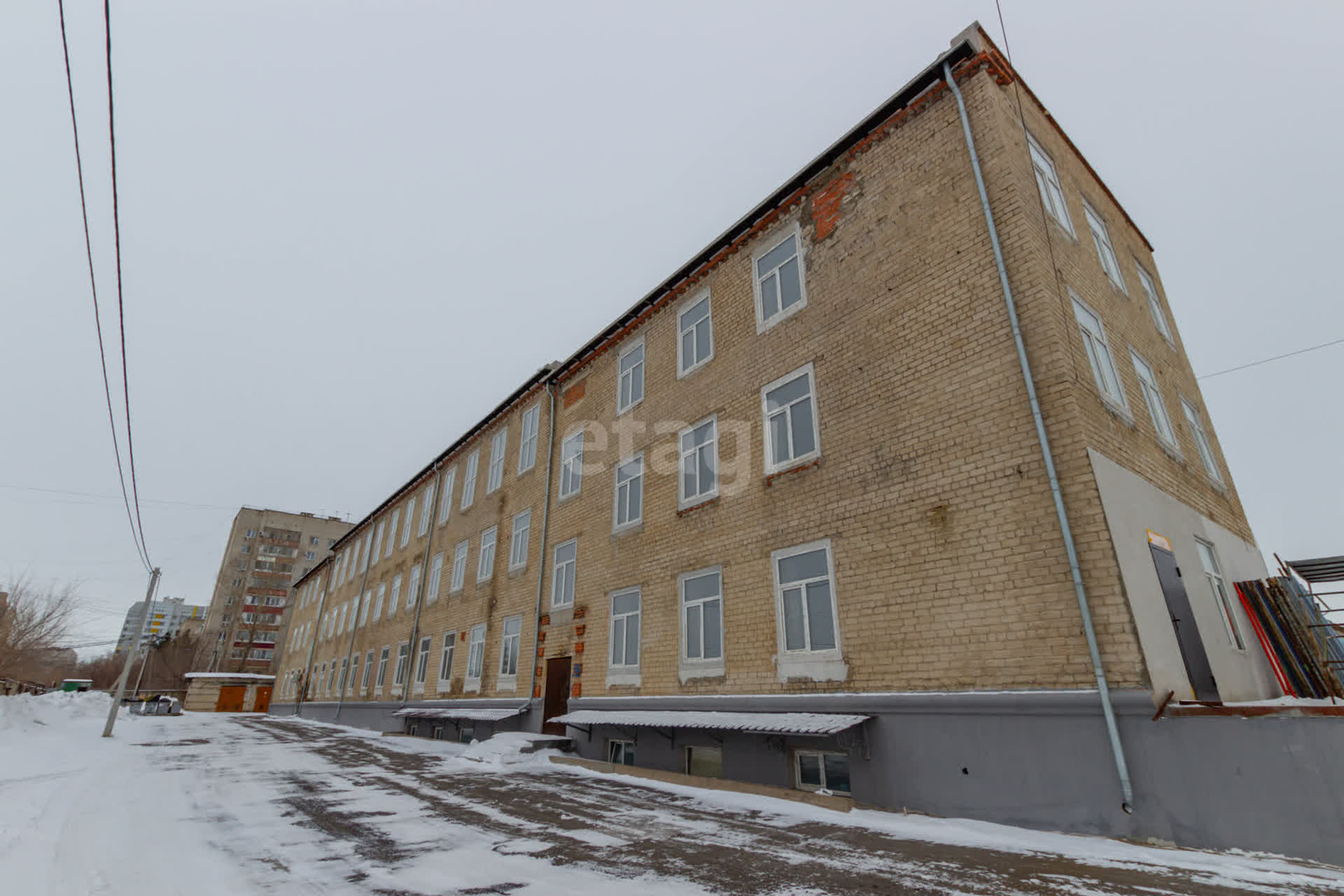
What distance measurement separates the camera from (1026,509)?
7.27 metres

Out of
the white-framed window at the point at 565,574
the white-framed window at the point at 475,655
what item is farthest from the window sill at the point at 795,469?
the white-framed window at the point at 475,655

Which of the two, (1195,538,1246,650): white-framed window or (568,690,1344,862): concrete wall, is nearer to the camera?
(568,690,1344,862): concrete wall

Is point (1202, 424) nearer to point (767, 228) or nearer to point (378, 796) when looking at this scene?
point (767, 228)

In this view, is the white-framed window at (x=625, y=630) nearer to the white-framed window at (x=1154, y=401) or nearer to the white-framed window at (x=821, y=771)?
the white-framed window at (x=821, y=771)

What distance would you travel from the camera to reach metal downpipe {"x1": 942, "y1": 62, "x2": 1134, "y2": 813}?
5961mm

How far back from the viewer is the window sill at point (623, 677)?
12.5 m

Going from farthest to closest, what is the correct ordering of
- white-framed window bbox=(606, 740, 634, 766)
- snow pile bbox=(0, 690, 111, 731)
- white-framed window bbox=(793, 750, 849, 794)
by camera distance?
snow pile bbox=(0, 690, 111, 731) → white-framed window bbox=(606, 740, 634, 766) → white-framed window bbox=(793, 750, 849, 794)

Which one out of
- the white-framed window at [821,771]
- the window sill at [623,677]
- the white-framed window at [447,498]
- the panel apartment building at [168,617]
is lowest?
the white-framed window at [821,771]

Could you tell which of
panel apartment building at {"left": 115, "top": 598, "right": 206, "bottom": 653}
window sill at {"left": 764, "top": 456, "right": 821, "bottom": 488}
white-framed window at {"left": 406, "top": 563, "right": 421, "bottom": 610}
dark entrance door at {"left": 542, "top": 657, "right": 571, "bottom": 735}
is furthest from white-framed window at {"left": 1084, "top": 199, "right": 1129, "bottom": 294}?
panel apartment building at {"left": 115, "top": 598, "right": 206, "bottom": 653}

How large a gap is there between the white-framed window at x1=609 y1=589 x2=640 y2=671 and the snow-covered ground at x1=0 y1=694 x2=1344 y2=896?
281 cm

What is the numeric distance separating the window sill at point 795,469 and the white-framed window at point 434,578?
16548 millimetres

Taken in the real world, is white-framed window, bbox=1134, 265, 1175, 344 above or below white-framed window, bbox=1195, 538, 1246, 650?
above

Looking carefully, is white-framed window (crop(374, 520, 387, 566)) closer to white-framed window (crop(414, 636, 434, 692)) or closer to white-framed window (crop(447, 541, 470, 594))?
white-framed window (crop(414, 636, 434, 692))

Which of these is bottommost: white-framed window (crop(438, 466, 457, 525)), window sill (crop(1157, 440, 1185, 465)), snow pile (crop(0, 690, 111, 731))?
snow pile (crop(0, 690, 111, 731))
